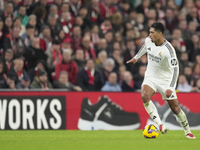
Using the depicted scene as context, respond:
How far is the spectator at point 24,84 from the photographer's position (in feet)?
43.3

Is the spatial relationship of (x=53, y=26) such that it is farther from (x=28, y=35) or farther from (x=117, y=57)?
(x=117, y=57)

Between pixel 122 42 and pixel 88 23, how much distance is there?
4.43 ft

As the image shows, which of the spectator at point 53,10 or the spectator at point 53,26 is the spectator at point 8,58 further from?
the spectator at point 53,10

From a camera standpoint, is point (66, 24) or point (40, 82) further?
point (66, 24)

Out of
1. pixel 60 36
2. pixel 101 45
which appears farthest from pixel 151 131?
pixel 60 36

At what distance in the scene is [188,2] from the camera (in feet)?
62.6

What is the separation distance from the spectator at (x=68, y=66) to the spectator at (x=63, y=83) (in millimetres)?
334

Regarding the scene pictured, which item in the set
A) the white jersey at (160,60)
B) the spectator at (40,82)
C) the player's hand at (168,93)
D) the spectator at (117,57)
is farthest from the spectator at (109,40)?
the player's hand at (168,93)

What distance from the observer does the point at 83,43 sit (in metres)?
15.1

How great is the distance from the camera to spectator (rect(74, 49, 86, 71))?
47.9 feet

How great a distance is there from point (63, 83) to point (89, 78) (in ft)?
2.85

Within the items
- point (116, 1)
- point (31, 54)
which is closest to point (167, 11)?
point (116, 1)

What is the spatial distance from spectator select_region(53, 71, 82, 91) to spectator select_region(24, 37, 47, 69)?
90cm

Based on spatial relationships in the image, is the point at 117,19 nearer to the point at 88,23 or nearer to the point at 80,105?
the point at 88,23
